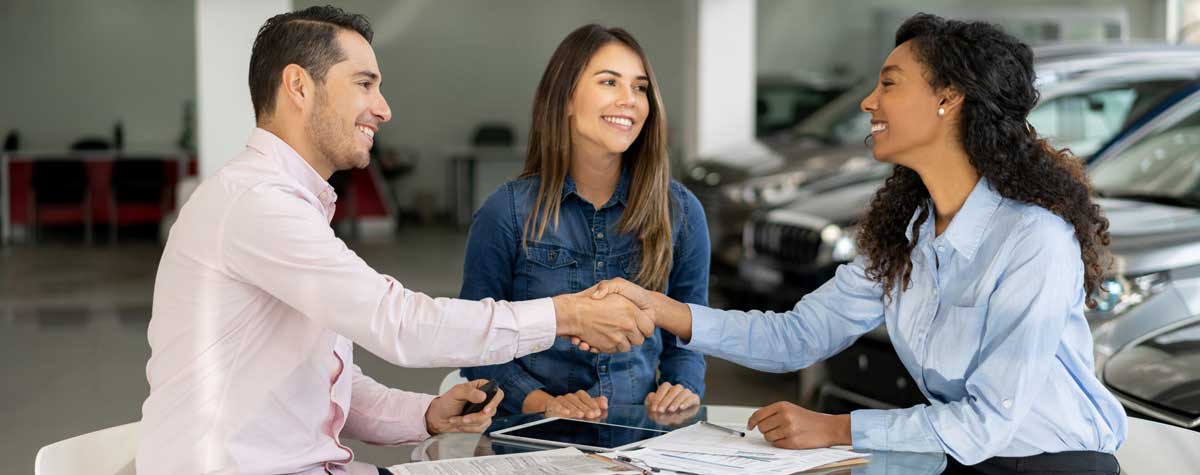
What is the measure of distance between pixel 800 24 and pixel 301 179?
49.4ft

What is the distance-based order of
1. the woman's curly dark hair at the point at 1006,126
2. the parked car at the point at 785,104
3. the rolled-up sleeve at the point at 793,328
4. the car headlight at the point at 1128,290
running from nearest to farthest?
the woman's curly dark hair at the point at 1006,126 < the rolled-up sleeve at the point at 793,328 < the car headlight at the point at 1128,290 < the parked car at the point at 785,104

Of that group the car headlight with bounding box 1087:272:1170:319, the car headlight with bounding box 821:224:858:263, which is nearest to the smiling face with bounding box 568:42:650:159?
the car headlight with bounding box 1087:272:1170:319

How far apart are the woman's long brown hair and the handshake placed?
0.25 meters

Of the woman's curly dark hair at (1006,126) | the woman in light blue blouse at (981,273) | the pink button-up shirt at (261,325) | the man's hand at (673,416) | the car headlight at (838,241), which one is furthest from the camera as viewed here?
the car headlight at (838,241)

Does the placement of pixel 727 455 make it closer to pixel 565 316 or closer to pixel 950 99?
pixel 565 316

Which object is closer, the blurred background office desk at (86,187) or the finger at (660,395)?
the finger at (660,395)

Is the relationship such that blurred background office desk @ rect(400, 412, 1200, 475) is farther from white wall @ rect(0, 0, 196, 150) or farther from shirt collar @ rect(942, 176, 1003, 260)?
white wall @ rect(0, 0, 196, 150)

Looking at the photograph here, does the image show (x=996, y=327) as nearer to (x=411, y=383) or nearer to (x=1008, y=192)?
(x=1008, y=192)

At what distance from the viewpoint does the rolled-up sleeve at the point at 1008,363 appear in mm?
2045

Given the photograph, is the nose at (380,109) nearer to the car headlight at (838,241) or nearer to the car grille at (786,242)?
the car headlight at (838,241)

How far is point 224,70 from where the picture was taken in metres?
8.45

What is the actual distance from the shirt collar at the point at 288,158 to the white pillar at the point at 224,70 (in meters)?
6.60

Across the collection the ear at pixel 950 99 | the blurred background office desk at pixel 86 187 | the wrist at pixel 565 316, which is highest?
the ear at pixel 950 99

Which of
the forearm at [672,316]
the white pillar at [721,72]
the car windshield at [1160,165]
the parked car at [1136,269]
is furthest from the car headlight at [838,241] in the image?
the white pillar at [721,72]
